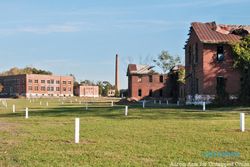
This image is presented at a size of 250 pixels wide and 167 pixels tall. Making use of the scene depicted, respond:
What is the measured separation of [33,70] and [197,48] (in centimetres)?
14764

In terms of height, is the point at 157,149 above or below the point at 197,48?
below

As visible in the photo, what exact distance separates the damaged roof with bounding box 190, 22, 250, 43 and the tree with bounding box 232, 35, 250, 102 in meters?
2.29

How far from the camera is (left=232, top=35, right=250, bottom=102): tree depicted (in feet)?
144

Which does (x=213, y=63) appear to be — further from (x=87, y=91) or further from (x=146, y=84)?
(x=87, y=91)

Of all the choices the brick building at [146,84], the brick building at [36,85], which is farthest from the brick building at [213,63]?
the brick building at [36,85]

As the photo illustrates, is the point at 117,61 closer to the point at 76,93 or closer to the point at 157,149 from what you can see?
the point at 76,93

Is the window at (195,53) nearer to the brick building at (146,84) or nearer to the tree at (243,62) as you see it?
the tree at (243,62)

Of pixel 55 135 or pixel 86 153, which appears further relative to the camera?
pixel 55 135

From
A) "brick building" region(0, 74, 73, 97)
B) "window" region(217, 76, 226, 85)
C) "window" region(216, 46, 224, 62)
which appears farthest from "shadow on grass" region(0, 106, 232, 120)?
"brick building" region(0, 74, 73, 97)

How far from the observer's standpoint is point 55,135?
17062 millimetres

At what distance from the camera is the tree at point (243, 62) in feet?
144

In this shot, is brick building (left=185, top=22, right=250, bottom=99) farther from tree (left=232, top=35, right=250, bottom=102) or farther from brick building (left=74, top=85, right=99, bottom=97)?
brick building (left=74, top=85, right=99, bottom=97)

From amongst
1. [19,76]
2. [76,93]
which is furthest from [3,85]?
[76,93]

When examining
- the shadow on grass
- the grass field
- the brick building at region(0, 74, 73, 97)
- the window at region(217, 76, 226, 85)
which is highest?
the brick building at region(0, 74, 73, 97)
